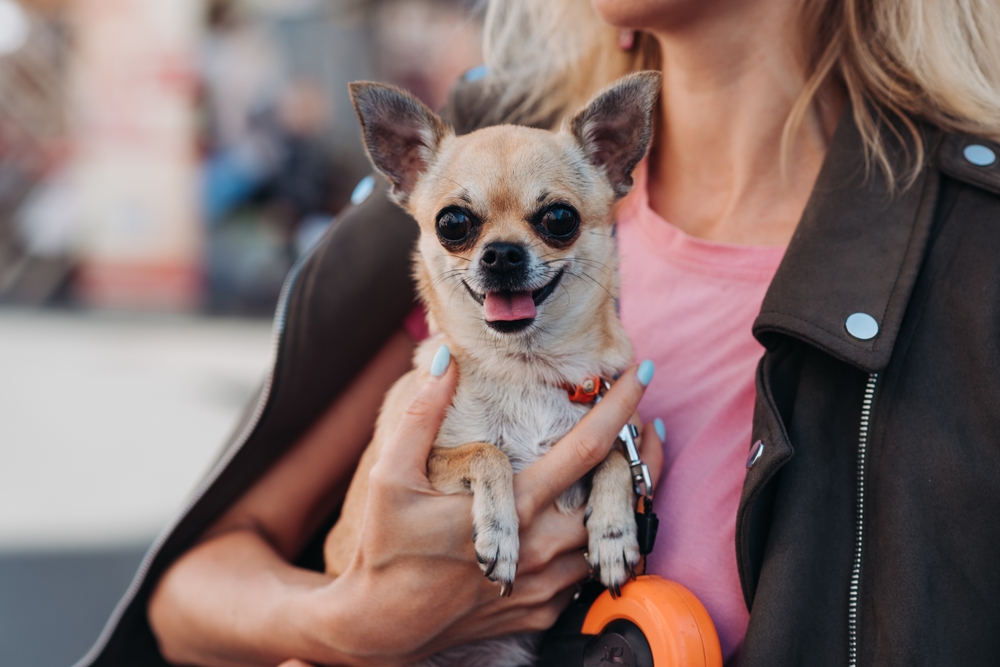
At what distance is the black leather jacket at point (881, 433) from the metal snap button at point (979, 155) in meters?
0.01

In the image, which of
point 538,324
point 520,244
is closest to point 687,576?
point 538,324

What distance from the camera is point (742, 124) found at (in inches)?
66.9

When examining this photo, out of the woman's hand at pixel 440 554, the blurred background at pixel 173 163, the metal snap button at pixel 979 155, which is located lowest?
the blurred background at pixel 173 163

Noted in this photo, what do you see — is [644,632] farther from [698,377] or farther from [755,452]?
[698,377]

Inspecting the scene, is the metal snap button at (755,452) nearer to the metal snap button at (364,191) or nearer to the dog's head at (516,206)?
the dog's head at (516,206)

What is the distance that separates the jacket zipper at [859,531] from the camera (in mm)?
1199

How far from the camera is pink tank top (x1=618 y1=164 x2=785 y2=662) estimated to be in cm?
136

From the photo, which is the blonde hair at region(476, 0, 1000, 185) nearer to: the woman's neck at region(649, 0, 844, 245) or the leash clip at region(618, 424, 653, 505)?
the woman's neck at region(649, 0, 844, 245)

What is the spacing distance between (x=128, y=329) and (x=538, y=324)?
19.3 feet

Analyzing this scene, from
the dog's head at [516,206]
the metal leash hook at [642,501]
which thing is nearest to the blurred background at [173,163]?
the dog's head at [516,206]

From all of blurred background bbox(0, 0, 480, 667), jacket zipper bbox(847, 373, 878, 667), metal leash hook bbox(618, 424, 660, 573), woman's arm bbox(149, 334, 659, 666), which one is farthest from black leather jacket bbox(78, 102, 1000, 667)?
blurred background bbox(0, 0, 480, 667)

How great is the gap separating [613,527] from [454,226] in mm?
622

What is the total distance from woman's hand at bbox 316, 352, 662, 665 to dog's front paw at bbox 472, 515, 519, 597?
0.12 feet

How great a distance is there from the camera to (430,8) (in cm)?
659
